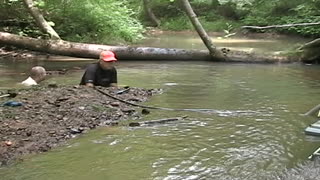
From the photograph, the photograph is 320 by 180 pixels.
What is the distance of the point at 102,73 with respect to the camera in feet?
34.6

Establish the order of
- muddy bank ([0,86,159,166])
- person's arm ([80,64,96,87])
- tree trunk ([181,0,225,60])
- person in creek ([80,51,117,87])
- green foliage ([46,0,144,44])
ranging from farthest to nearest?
1. green foliage ([46,0,144,44])
2. tree trunk ([181,0,225,60])
3. person's arm ([80,64,96,87])
4. person in creek ([80,51,117,87])
5. muddy bank ([0,86,159,166])

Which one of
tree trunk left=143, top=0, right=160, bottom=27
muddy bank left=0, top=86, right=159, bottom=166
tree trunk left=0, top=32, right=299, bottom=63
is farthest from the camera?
tree trunk left=143, top=0, right=160, bottom=27

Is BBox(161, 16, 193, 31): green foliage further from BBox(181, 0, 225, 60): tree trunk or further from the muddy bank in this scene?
the muddy bank

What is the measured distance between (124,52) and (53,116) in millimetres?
9285

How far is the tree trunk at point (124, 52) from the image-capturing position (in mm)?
16078

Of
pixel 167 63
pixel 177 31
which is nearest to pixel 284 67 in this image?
pixel 167 63

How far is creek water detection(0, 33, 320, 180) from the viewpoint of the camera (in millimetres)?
5625

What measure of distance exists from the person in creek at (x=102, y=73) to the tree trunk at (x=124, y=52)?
5671 millimetres

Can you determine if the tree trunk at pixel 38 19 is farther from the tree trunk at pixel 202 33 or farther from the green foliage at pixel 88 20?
the tree trunk at pixel 202 33

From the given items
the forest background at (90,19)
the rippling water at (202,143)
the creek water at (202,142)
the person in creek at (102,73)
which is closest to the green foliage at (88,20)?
the forest background at (90,19)

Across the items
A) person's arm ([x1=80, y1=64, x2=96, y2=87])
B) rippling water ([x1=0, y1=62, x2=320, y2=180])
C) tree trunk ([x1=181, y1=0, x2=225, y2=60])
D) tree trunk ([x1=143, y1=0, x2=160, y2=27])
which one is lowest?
rippling water ([x1=0, y1=62, x2=320, y2=180])

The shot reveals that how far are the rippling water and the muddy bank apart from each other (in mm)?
271

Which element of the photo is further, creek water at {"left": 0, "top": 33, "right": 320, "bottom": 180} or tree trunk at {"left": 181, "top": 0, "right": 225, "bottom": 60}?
tree trunk at {"left": 181, "top": 0, "right": 225, "bottom": 60}

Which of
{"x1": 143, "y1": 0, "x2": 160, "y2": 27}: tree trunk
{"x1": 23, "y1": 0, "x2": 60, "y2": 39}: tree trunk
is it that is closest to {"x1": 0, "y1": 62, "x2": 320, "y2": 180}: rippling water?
{"x1": 23, "y1": 0, "x2": 60, "y2": 39}: tree trunk
